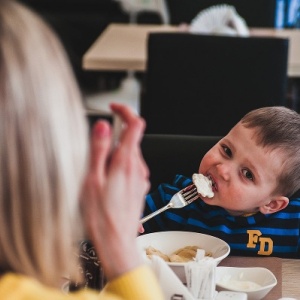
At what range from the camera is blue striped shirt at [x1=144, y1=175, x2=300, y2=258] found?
1.73m

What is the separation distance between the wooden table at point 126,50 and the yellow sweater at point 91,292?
2.50m

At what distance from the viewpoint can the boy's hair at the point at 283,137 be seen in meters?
1.73

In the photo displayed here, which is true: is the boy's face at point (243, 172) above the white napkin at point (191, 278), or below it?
below

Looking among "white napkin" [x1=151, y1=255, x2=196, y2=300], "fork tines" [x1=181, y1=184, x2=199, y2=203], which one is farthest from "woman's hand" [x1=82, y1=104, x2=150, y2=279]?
"fork tines" [x1=181, y1=184, x2=199, y2=203]

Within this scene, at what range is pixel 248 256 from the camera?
66.6 inches

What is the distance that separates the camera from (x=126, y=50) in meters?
3.61

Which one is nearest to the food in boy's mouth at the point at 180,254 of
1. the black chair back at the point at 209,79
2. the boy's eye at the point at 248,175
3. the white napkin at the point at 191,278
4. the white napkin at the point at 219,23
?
the white napkin at the point at 191,278

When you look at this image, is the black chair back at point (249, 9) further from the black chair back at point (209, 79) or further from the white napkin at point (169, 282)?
the white napkin at point (169, 282)

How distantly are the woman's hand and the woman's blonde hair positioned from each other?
0.06 metres

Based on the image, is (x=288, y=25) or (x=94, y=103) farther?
(x=288, y=25)

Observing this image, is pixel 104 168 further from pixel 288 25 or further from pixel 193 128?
pixel 288 25

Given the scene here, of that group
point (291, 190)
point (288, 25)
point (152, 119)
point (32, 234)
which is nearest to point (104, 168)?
point (32, 234)

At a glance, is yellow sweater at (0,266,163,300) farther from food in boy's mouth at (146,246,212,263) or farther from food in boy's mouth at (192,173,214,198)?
food in boy's mouth at (192,173,214,198)

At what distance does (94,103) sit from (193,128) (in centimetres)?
139
